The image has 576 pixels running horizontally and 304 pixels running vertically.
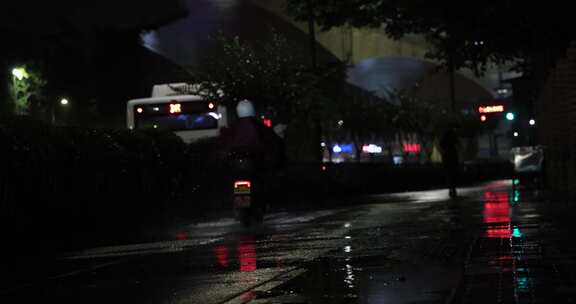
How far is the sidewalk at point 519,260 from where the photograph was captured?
7.81 m

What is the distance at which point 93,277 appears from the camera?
1066 cm

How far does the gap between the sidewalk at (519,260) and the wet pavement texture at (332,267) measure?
0.01 metres

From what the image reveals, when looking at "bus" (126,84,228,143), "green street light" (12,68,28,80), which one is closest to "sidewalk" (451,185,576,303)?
"bus" (126,84,228,143)

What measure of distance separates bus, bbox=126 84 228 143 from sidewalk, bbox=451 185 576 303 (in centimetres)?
2002

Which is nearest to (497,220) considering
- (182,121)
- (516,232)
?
(516,232)

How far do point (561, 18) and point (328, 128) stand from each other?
176 feet

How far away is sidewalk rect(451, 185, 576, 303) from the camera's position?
781 cm

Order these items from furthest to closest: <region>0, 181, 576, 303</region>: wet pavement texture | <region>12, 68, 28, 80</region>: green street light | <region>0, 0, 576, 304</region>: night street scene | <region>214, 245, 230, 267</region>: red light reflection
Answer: <region>12, 68, 28, 80</region>: green street light → <region>214, 245, 230, 267</region>: red light reflection → <region>0, 0, 576, 304</region>: night street scene → <region>0, 181, 576, 303</region>: wet pavement texture

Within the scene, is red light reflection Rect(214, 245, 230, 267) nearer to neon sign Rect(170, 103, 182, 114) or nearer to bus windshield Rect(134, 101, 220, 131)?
bus windshield Rect(134, 101, 220, 131)

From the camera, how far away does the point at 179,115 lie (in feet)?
121

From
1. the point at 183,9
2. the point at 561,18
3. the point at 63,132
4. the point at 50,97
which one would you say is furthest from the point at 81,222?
the point at 183,9

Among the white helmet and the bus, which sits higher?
the bus

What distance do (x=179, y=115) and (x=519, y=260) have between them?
2762 centimetres

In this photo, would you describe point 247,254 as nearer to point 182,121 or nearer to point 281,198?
point 281,198
